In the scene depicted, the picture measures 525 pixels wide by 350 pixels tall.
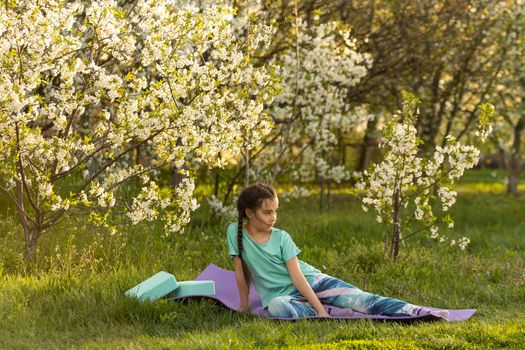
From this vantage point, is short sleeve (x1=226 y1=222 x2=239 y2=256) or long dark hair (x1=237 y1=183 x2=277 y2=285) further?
short sleeve (x1=226 y1=222 x2=239 y2=256)

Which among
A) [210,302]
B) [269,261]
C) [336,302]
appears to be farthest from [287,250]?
[210,302]

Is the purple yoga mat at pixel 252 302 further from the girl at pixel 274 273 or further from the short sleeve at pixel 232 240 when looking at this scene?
the short sleeve at pixel 232 240

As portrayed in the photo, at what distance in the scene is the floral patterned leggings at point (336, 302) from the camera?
5.47m

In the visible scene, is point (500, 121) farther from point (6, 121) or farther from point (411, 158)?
point (6, 121)

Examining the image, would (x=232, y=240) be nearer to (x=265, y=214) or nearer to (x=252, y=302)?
(x=265, y=214)

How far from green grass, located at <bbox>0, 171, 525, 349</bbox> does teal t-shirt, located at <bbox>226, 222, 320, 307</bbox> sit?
0.89 ft

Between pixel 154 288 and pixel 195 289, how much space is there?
0.29m

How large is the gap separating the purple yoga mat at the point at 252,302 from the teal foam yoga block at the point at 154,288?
0.30 m

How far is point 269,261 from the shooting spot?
570 centimetres

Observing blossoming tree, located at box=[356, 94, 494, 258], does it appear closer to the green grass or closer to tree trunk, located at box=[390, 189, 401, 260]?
tree trunk, located at box=[390, 189, 401, 260]

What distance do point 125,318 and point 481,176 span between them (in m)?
19.6

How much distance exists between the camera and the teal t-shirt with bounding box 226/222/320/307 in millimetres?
5699

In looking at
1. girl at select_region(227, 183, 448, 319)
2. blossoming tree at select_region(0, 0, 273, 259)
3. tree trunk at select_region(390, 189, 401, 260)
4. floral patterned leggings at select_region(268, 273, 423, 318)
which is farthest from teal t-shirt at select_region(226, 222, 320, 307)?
tree trunk at select_region(390, 189, 401, 260)

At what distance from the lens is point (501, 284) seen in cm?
693
